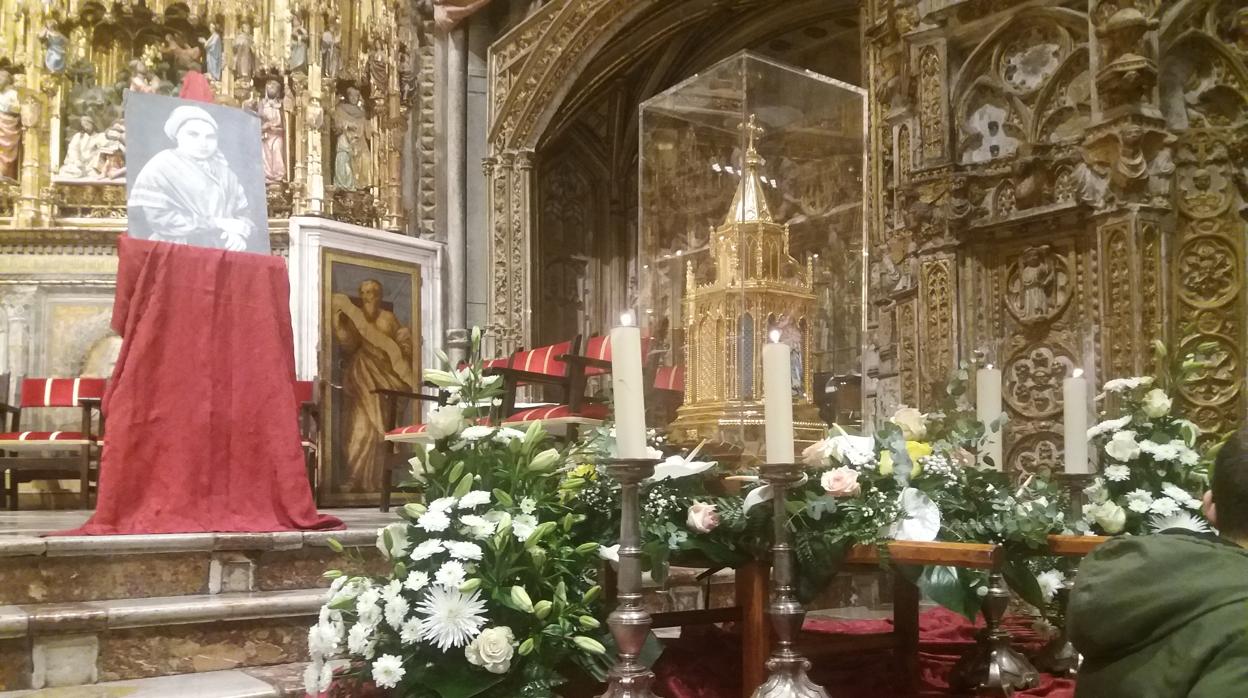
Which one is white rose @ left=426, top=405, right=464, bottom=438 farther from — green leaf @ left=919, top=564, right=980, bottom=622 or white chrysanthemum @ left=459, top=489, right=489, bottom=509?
green leaf @ left=919, top=564, right=980, bottom=622

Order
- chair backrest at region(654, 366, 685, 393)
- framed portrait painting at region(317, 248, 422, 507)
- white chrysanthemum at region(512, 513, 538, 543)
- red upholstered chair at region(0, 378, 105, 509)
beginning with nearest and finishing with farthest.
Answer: white chrysanthemum at region(512, 513, 538, 543), chair backrest at region(654, 366, 685, 393), red upholstered chair at region(0, 378, 105, 509), framed portrait painting at region(317, 248, 422, 507)

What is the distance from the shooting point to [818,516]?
6.85ft

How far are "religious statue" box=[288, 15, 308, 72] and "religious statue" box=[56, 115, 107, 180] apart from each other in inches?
60.2

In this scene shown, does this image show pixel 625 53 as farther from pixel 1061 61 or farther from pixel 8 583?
pixel 8 583

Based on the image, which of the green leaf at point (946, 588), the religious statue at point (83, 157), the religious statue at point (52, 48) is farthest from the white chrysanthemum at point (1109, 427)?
the religious statue at point (52, 48)

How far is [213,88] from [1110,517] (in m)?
7.51

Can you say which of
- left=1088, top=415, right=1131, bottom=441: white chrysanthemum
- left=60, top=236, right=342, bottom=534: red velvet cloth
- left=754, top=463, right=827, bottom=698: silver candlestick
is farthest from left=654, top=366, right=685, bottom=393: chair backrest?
left=60, top=236, right=342, bottom=534: red velvet cloth

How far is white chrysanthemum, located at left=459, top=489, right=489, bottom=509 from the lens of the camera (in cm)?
207

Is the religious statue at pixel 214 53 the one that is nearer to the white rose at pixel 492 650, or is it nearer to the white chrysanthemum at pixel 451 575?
the white chrysanthemum at pixel 451 575

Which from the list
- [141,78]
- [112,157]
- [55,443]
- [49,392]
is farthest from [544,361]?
[141,78]

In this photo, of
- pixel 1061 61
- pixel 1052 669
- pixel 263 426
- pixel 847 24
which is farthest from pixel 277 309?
pixel 847 24

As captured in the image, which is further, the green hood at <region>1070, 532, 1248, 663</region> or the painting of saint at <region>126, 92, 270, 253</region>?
the painting of saint at <region>126, 92, 270, 253</region>

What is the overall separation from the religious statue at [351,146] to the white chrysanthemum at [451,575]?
6.94 m

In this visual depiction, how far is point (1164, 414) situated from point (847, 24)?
28.6 ft
